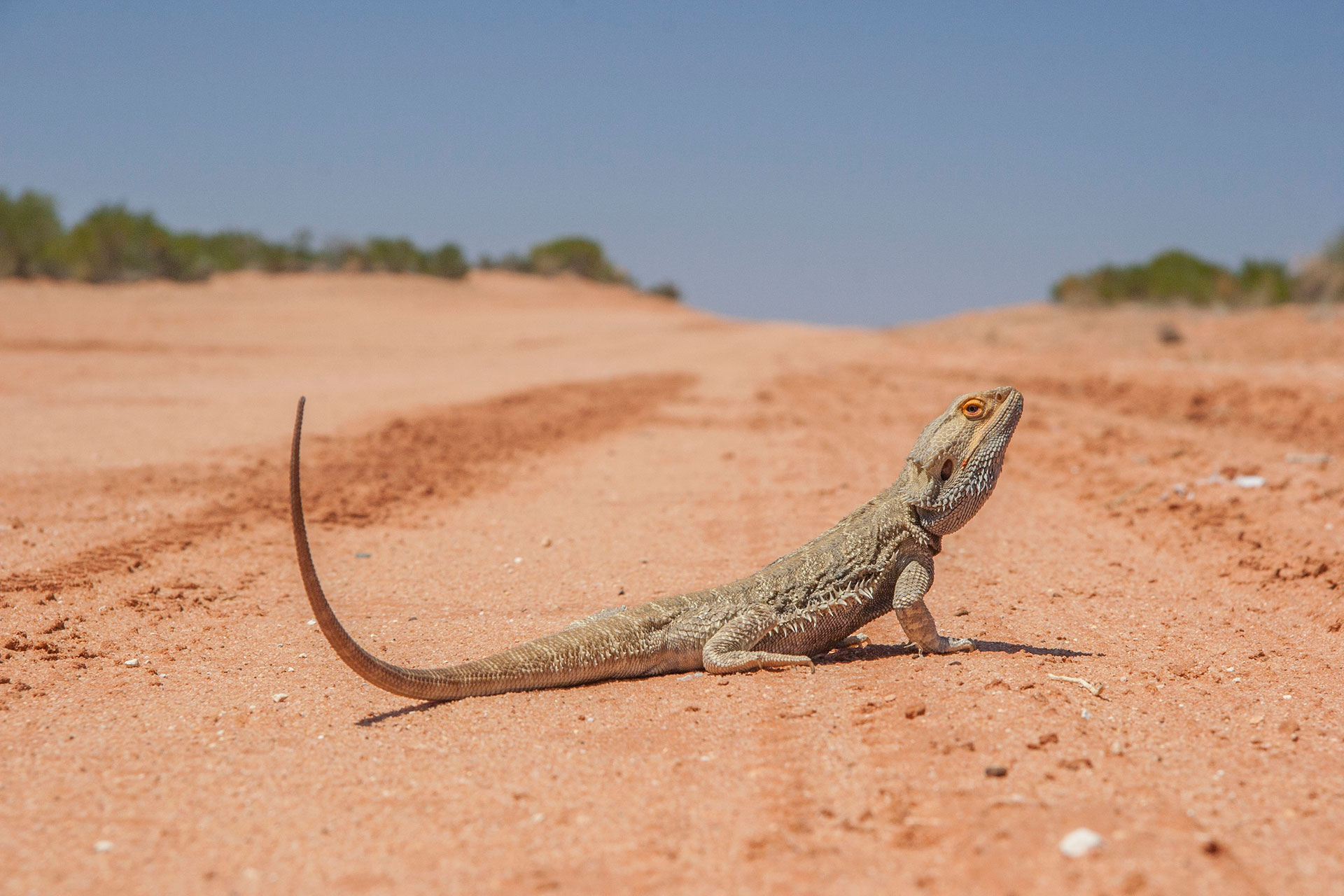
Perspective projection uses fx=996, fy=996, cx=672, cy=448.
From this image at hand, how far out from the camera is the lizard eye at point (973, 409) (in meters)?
5.07

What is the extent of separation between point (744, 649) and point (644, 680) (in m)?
0.52

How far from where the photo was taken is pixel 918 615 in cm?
491

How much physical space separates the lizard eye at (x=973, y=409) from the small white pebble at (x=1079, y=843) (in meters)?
2.46

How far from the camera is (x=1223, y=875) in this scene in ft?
9.37

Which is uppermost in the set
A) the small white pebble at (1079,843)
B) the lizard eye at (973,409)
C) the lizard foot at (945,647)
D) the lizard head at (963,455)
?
the lizard eye at (973,409)

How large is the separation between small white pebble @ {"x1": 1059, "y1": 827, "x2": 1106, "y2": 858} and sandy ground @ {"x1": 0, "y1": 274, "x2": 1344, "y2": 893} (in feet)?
0.10

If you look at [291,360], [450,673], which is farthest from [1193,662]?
[291,360]

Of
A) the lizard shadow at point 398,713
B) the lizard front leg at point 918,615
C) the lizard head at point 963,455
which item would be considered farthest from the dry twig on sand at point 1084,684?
the lizard shadow at point 398,713

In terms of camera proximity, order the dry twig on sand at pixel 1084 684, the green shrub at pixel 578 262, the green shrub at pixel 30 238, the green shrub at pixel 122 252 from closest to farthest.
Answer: the dry twig on sand at pixel 1084 684, the green shrub at pixel 30 238, the green shrub at pixel 122 252, the green shrub at pixel 578 262

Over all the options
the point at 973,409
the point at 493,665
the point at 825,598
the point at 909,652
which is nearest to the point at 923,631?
the point at 909,652

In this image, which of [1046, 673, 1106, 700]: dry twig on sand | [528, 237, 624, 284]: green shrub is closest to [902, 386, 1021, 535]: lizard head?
[1046, 673, 1106, 700]: dry twig on sand

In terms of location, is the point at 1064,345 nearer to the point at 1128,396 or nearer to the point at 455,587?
the point at 1128,396

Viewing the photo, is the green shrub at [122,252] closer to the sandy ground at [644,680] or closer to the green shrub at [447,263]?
the green shrub at [447,263]

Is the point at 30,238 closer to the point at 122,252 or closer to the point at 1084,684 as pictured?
the point at 122,252
